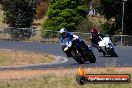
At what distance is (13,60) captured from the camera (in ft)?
94.0

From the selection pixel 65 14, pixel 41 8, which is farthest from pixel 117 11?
pixel 41 8

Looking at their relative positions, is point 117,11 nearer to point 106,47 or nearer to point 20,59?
point 106,47

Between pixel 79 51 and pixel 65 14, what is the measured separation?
30.2 metres

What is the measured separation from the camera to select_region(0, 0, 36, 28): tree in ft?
184

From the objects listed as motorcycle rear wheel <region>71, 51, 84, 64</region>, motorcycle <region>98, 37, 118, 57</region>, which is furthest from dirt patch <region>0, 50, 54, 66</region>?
motorcycle <region>98, 37, 118, 57</region>

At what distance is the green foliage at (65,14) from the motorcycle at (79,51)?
28.2 metres

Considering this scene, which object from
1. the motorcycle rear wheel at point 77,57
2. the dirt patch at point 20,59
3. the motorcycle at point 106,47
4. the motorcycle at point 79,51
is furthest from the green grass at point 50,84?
the motorcycle at point 106,47

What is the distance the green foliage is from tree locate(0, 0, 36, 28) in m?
1.95

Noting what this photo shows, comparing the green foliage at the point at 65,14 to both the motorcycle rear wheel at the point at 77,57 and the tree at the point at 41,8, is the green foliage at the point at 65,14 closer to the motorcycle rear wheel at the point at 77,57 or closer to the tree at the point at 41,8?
the tree at the point at 41,8

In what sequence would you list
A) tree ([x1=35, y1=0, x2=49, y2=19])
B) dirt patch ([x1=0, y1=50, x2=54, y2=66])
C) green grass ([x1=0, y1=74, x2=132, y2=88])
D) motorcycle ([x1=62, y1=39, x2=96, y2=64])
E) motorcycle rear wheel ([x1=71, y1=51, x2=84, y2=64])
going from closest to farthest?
1. green grass ([x1=0, y1=74, x2=132, y2=88])
2. motorcycle ([x1=62, y1=39, x2=96, y2=64])
3. motorcycle rear wheel ([x1=71, y1=51, x2=84, y2=64])
4. dirt patch ([x1=0, y1=50, x2=54, y2=66])
5. tree ([x1=35, y1=0, x2=49, y2=19])

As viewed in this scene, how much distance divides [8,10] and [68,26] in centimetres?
706

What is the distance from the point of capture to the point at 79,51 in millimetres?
26375

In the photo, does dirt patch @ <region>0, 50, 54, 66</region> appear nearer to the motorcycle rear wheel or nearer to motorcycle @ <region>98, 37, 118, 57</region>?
the motorcycle rear wheel

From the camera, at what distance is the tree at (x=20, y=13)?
2203 inches
